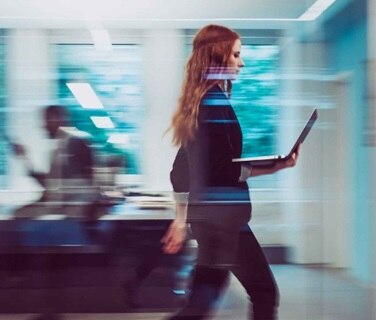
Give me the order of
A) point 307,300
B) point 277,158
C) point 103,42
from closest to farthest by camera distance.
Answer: point 103,42 < point 277,158 < point 307,300

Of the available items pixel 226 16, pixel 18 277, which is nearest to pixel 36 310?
pixel 18 277

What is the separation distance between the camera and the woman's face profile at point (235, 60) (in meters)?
3.68

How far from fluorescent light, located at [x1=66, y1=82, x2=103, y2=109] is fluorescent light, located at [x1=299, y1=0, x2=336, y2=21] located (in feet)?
3.28

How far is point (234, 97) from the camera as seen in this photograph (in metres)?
3.68

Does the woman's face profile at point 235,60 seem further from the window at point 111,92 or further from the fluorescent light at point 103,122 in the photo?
the fluorescent light at point 103,122

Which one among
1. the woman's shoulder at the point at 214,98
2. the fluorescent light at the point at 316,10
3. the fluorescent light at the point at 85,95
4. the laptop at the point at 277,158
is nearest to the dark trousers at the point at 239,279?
the laptop at the point at 277,158

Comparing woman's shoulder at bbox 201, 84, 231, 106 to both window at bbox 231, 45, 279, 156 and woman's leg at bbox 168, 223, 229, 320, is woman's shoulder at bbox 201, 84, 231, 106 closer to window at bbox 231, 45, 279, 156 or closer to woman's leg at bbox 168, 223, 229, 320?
window at bbox 231, 45, 279, 156

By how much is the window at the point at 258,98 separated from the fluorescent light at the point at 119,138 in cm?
50

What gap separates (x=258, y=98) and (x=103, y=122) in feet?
2.28

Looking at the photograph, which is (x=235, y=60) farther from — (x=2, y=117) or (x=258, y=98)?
(x=2, y=117)

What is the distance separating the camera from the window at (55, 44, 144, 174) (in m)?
3.64

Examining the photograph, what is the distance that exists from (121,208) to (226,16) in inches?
38.1

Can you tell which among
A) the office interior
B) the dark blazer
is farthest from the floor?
the dark blazer

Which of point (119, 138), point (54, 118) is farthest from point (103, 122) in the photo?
point (54, 118)
